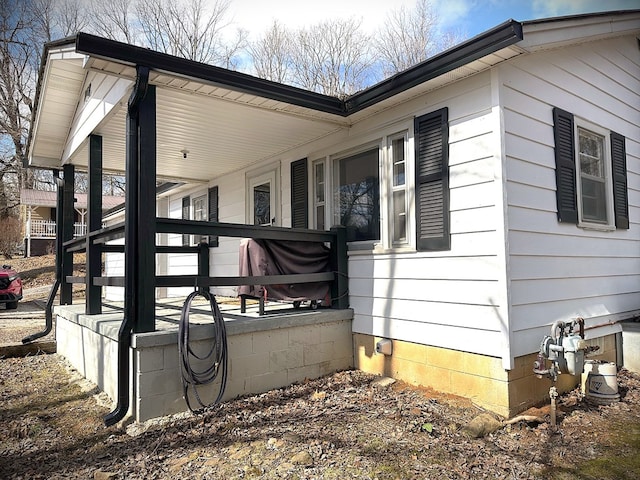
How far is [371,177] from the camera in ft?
15.9

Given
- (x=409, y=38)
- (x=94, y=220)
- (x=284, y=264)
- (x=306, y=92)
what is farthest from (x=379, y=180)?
(x=409, y=38)

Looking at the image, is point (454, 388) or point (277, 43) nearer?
point (454, 388)

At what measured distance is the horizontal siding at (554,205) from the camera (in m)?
3.64

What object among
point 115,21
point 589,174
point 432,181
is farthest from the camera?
point 115,21

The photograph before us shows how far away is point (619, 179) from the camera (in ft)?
16.0

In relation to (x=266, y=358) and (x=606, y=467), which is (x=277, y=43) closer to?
(x=266, y=358)

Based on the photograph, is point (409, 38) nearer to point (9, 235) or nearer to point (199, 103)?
point (199, 103)

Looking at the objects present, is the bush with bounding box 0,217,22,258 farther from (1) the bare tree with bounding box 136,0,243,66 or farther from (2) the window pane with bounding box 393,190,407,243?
(2) the window pane with bounding box 393,190,407,243

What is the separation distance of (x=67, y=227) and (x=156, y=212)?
235cm

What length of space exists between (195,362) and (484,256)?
8.38 feet

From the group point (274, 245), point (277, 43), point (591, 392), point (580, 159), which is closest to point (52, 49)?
point (274, 245)

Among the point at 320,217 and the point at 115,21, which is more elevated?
the point at 115,21

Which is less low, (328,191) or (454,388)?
(328,191)

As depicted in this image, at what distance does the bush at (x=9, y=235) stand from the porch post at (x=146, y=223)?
20.8 m
